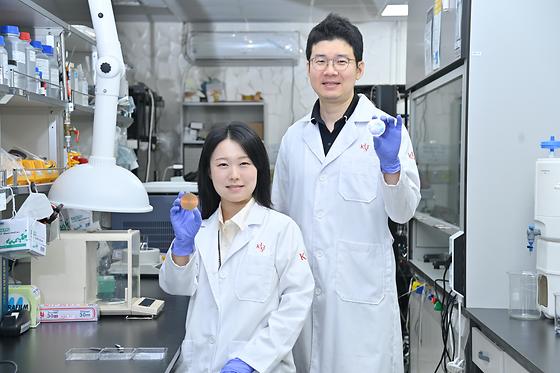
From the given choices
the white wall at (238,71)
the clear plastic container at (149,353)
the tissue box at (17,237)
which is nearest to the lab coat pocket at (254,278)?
the clear plastic container at (149,353)

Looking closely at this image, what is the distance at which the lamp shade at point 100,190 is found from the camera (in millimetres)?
1662

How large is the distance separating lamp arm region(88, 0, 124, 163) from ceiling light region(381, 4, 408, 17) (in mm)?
3821

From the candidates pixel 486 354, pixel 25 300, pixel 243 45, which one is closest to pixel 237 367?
pixel 25 300

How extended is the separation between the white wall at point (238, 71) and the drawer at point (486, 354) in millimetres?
3926

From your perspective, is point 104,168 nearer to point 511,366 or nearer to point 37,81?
point 37,81

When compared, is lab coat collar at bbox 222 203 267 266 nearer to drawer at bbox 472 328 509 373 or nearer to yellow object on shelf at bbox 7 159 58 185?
yellow object on shelf at bbox 7 159 58 185

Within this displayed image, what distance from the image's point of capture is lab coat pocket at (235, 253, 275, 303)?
160 cm

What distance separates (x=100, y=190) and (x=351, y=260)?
2.54 ft

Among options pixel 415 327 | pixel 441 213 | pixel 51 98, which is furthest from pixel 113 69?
pixel 415 327

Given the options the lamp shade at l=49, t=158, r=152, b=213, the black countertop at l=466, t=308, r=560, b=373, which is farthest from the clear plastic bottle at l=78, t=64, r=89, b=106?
the black countertop at l=466, t=308, r=560, b=373

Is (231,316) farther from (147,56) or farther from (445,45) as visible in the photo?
(147,56)

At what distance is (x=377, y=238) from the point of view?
74.6 inches

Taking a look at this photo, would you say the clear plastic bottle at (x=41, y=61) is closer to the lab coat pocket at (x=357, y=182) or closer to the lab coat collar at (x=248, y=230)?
the lab coat collar at (x=248, y=230)

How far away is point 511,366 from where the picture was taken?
1.72m
